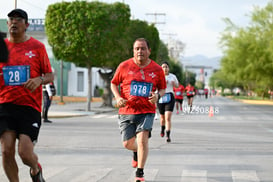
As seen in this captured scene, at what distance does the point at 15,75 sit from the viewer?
5.25m

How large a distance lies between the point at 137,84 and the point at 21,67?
1.89 m

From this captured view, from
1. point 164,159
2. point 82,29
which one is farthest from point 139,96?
point 82,29

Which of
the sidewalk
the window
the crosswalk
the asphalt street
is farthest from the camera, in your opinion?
the window

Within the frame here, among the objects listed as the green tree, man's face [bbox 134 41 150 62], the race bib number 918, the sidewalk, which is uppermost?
the green tree

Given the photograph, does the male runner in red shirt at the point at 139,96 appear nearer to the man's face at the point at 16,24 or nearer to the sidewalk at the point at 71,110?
the man's face at the point at 16,24

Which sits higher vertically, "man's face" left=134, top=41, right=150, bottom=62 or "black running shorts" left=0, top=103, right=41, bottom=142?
"man's face" left=134, top=41, right=150, bottom=62

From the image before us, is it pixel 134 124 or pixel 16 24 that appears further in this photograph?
pixel 134 124

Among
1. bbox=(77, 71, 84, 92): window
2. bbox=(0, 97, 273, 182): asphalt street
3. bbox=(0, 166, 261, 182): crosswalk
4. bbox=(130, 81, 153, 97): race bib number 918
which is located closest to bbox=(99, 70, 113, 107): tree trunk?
bbox=(0, 97, 273, 182): asphalt street

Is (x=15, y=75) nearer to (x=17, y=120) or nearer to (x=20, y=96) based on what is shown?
(x=20, y=96)

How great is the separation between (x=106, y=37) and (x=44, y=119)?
35.7ft

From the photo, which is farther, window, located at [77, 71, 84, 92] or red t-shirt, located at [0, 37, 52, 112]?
window, located at [77, 71, 84, 92]

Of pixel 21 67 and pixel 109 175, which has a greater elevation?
pixel 21 67

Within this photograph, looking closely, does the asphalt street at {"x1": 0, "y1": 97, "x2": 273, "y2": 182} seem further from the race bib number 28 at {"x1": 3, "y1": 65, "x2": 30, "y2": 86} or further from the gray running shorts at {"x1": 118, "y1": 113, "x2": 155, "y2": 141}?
the race bib number 28 at {"x1": 3, "y1": 65, "x2": 30, "y2": 86}

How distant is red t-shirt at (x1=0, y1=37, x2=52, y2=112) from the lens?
5.24 m
